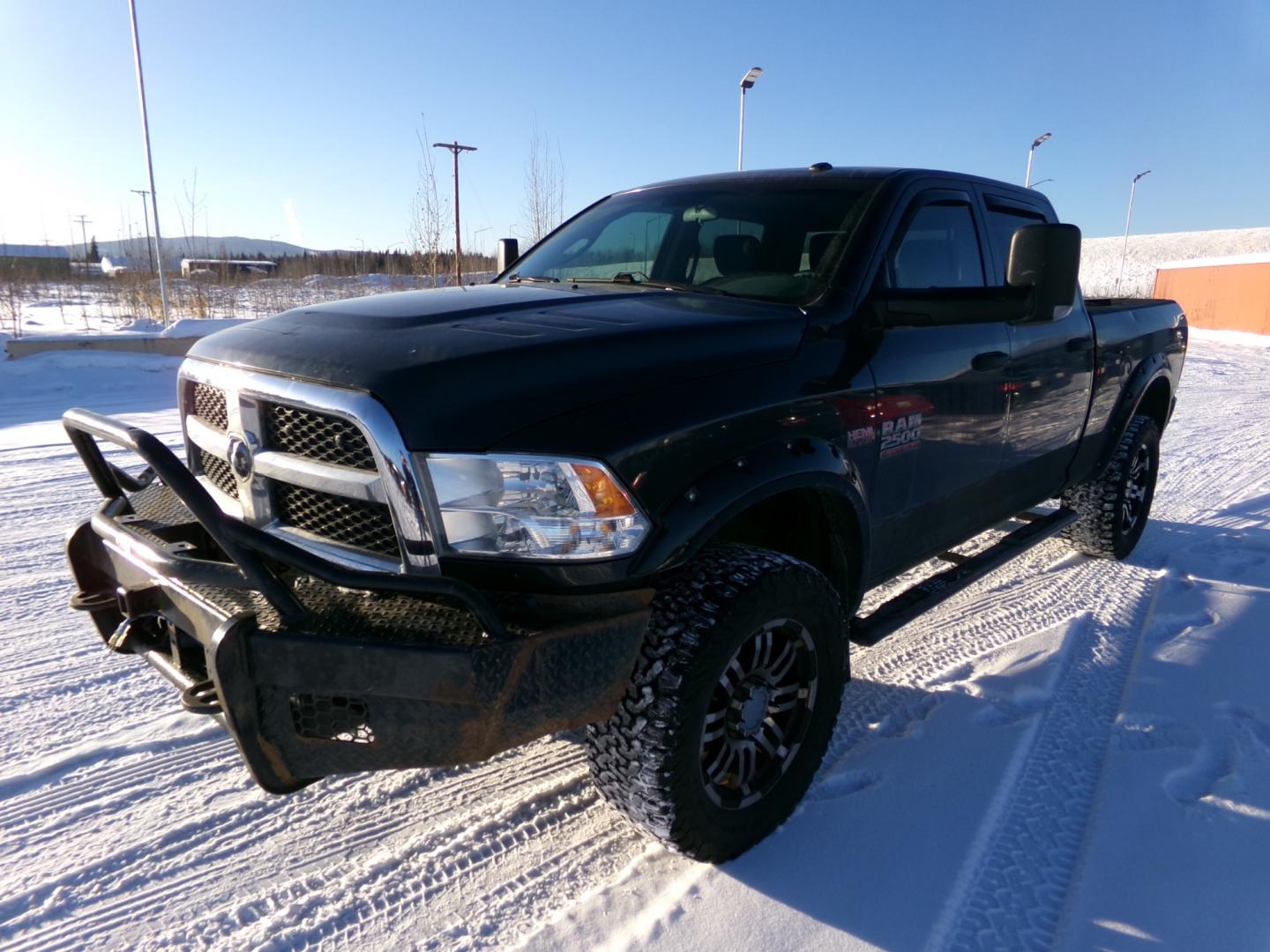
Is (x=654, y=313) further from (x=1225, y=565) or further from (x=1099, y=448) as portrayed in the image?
(x=1225, y=565)

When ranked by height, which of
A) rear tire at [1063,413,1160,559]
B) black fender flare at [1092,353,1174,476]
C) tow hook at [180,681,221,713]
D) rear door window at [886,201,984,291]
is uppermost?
rear door window at [886,201,984,291]

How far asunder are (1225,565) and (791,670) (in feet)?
11.6

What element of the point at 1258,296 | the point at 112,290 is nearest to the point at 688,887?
the point at 112,290

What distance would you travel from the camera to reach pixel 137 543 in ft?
6.77

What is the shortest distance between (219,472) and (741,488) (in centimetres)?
147

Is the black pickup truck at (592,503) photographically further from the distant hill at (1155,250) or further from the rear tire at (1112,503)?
the distant hill at (1155,250)

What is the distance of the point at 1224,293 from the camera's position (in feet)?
96.7

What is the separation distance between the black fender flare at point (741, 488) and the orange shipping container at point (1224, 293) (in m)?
28.9

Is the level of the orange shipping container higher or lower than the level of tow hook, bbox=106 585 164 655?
higher

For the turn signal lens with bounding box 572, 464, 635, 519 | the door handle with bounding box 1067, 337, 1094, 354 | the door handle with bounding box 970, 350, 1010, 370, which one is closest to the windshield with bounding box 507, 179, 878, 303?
the door handle with bounding box 970, 350, 1010, 370

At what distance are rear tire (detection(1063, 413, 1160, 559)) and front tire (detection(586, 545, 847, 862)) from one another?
2852 mm

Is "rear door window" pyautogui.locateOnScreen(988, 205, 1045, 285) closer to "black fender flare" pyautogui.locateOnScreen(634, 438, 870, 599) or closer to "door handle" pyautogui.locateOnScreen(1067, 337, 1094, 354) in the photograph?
"door handle" pyautogui.locateOnScreen(1067, 337, 1094, 354)

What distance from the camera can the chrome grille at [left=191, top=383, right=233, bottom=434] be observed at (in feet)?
7.39

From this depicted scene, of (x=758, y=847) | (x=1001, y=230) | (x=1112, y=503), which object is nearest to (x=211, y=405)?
(x=758, y=847)
